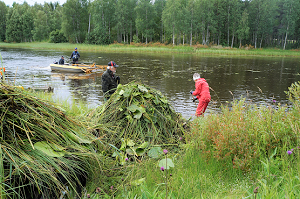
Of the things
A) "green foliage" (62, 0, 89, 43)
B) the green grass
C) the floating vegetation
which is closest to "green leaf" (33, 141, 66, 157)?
the green grass

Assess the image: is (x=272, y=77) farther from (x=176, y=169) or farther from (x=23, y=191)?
(x=23, y=191)

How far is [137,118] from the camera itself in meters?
4.42

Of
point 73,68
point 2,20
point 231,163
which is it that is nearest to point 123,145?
point 231,163

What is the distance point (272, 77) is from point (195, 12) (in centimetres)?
4169

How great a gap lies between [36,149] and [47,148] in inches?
4.9

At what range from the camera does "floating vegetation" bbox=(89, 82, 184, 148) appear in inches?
174

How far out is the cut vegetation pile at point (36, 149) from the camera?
7.97 feet

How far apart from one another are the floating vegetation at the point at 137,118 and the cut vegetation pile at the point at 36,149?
1.14 metres

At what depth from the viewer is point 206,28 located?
203 feet

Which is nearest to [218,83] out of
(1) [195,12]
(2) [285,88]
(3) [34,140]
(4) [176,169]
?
(2) [285,88]

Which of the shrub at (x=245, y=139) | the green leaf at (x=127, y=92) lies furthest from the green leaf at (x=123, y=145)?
the shrub at (x=245, y=139)

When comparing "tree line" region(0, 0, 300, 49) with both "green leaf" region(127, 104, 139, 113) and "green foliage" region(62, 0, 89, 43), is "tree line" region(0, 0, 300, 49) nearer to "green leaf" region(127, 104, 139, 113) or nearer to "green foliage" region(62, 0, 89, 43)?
"green foliage" region(62, 0, 89, 43)

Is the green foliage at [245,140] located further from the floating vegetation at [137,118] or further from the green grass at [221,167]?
the floating vegetation at [137,118]

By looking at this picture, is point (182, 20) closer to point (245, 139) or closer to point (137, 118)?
point (137, 118)
